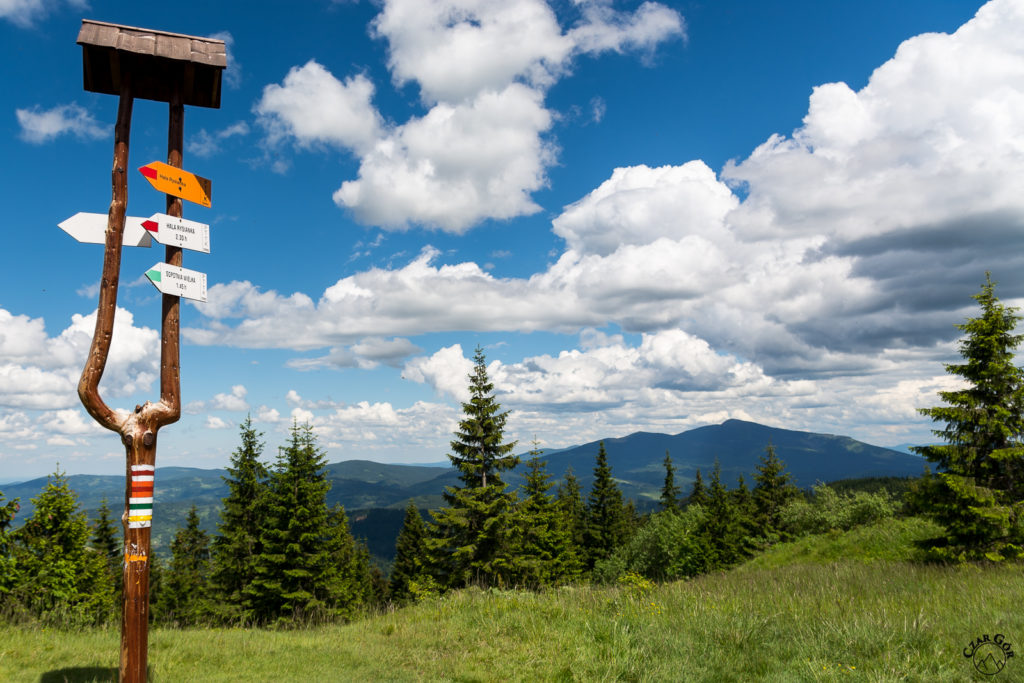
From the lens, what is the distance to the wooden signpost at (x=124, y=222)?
5.88m

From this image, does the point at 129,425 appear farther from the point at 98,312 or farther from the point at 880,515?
the point at 880,515

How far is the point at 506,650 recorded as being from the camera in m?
7.45

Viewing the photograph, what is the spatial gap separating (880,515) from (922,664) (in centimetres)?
3240

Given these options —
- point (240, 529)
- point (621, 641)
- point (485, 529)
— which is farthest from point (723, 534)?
point (621, 641)

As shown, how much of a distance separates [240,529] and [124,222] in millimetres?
33401

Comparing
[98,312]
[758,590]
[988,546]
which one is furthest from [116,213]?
[988,546]

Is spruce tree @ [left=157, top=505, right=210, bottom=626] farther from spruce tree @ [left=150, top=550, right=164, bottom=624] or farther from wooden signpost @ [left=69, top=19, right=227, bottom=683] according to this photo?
wooden signpost @ [left=69, top=19, right=227, bottom=683]

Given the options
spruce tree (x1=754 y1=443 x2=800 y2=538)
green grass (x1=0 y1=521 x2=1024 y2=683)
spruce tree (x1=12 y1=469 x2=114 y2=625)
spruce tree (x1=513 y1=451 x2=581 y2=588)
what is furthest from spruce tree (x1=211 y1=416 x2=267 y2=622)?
spruce tree (x1=754 y1=443 x2=800 y2=538)

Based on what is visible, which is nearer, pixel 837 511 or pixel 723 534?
pixel 837 511

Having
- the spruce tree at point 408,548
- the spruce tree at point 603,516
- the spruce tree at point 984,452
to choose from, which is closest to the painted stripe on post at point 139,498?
the spruce tree at point 984,452

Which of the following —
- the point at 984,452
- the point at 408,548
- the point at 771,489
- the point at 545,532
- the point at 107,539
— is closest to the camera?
the point at 984,452

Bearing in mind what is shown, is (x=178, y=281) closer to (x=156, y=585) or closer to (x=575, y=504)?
(x=575, y=504)

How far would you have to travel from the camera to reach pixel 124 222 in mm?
6207

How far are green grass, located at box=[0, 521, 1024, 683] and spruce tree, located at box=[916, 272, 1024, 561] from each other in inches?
271
